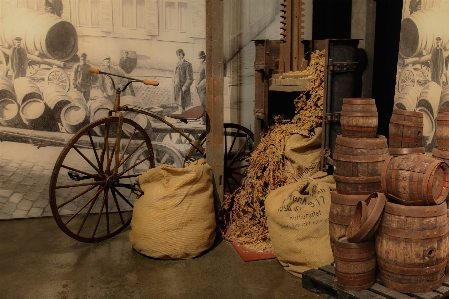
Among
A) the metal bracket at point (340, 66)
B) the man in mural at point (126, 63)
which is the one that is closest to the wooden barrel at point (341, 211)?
the metal bracket at point (340, 66)

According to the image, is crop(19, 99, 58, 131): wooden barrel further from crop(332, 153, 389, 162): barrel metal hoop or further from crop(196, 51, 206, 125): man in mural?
crop(332, 153, 389, 162): barrel metal hoop

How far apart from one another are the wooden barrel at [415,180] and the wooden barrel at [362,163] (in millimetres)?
239

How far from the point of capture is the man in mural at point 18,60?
4.94 m

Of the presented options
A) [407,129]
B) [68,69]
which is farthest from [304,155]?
[68,69]

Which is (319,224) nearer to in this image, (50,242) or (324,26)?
(50,242)

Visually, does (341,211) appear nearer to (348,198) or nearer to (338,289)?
(348,198)

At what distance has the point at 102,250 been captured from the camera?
4355 millimetres

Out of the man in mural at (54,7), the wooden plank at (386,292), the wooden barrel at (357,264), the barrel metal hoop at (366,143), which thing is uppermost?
the man in mural at (54,7)

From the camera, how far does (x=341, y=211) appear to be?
3285 mm

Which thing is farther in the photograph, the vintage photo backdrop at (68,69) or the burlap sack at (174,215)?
the vintage photo backdrop at (68,69)

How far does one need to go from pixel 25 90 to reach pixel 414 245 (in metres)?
3.97

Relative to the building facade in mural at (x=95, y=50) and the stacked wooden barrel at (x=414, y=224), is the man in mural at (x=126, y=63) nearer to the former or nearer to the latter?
the building facade in mural at (x=95, y=50)

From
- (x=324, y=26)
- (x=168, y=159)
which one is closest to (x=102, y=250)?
(x=168, y=159)

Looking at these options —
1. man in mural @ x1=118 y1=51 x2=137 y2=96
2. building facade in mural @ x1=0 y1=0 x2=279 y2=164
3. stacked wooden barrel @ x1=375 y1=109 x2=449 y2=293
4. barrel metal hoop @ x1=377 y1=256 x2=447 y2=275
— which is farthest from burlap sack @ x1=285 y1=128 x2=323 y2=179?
man in mural @ x1=118 y1=51 x2=137 y2=96
